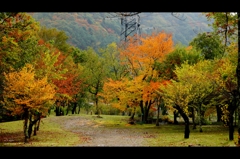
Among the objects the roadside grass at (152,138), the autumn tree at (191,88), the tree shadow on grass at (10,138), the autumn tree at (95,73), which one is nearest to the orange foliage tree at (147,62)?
the roadside grass at (152,138)

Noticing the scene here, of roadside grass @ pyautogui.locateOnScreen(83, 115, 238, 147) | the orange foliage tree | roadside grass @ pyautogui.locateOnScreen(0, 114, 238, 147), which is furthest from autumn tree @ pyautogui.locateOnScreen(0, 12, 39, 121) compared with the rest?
the orange foliage tree

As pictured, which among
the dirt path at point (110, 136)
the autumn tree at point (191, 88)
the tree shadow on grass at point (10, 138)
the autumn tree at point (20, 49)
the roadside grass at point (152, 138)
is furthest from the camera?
the autumn tree at point (191, 88)

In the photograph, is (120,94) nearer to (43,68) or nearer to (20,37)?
(43,68)

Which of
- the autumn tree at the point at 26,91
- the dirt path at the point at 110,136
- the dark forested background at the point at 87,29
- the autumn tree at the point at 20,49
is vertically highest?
the dark forested background at the point at 87,29

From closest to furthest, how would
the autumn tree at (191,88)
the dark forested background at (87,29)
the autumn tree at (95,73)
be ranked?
the autumn tree at (191,88), the autumn tree at (95,73), the dark forested background at (87,29)

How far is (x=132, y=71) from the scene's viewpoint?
35656 millimetres

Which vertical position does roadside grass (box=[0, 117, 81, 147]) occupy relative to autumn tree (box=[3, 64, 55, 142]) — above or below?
below

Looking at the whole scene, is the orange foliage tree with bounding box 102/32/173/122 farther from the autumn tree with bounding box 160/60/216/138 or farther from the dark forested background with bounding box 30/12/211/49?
the dark forested background with bounding box 30/12/211/49

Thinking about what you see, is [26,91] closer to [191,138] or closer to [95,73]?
[191,138]

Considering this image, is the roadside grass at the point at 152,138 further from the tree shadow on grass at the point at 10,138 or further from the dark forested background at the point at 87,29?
the dark forested background at the point at 87,29

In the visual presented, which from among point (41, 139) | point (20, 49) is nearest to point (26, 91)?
point (20, 49)
